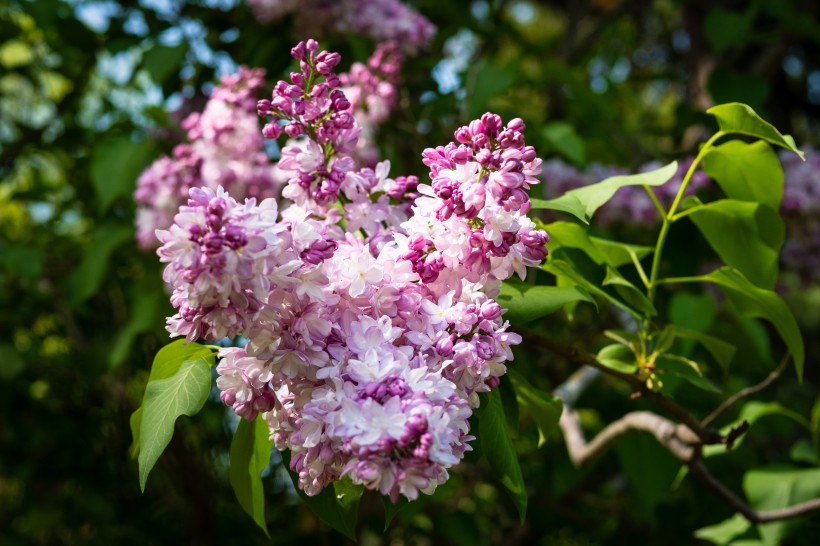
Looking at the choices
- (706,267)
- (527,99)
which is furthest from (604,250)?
(527,99)

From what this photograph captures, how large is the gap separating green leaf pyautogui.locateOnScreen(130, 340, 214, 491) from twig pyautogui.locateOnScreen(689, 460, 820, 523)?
81 cm

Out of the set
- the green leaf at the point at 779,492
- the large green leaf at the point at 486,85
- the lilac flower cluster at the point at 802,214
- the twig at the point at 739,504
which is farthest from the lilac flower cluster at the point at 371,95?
the lilac flower cluster at the point at 802,214

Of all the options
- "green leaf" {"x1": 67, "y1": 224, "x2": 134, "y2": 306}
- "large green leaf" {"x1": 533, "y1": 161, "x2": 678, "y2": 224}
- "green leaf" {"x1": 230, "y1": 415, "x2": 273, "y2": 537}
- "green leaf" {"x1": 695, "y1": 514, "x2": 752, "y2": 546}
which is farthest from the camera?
"green leaf" {"x1": 67, "y1": 224, "x2": 134, "y2": 306}

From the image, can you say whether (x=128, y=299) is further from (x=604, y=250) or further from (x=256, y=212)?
(x=256, y=212)

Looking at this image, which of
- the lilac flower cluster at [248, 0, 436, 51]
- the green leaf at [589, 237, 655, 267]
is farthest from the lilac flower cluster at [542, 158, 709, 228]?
the green leaf at [589, 237, 655, 267]

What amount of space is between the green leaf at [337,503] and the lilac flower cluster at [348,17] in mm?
1425

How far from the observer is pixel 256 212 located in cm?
73

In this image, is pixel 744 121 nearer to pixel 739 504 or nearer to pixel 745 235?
pixel 745 235

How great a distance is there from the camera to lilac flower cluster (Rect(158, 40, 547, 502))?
0.69 m

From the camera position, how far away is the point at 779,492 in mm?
1715

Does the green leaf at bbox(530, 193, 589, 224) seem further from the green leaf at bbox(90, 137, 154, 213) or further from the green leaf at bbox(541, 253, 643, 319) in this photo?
the green leaf at bbox(90, 137, 154, 213)

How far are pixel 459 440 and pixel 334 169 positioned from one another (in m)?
0.34

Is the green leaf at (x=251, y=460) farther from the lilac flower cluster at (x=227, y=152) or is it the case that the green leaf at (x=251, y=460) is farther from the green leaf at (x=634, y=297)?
the lilac flower cluster at (x=227, y=152)

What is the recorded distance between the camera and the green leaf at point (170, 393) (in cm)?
80
